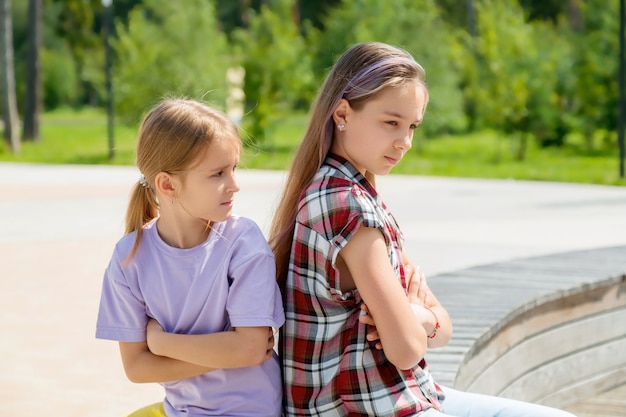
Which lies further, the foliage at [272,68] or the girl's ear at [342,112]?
the foliage at [272,68]

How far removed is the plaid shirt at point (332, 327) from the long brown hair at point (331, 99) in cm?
7

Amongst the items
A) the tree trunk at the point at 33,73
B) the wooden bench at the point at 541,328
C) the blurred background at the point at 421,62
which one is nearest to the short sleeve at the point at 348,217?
the wooden bench at the point at 541,328

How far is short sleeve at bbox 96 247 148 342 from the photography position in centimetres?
210

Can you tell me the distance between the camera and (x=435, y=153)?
22.2 m

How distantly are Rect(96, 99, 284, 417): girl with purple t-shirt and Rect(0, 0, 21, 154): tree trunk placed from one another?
67.8 ft

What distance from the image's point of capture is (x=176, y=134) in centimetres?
202

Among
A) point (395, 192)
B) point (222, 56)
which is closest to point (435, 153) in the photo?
A: point (222, 56)

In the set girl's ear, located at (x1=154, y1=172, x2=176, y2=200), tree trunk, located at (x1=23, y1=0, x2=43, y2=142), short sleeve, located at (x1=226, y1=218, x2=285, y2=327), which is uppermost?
tree trunk, located at (x1=23, y1=0, x2=43, y2=142)

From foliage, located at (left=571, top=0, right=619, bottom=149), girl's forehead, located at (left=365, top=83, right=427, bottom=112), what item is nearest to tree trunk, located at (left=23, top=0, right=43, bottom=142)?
foliage, located at (left=571, top=0, right=619, bottom=149)

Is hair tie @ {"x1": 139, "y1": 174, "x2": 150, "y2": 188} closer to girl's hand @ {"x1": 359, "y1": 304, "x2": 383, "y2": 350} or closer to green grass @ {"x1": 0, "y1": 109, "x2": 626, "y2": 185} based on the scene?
girl's hand @ {"x1": 359, "y1": 304, "x2": 383, "y2": 350}

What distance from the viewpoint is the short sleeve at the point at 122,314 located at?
6.89 ft

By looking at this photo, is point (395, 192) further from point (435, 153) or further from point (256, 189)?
point (435, 153)

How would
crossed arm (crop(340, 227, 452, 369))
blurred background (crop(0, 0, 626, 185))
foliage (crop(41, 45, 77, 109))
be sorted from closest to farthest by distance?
crossed arm (crop(340, 227, 452, 369))
blurred background (crop(0, 0, 626, 185))
foliage (crop(41, 45, 77, 109))

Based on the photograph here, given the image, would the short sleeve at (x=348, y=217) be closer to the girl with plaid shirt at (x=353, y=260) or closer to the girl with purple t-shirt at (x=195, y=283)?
the girl with plaid shirt at (x=353, y=260)
